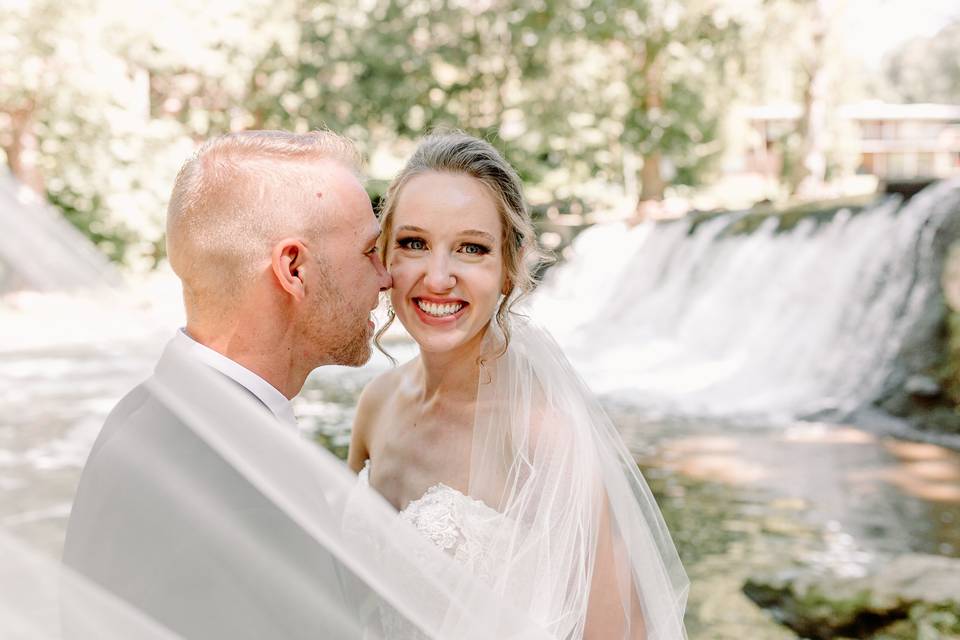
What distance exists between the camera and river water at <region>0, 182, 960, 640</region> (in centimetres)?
124

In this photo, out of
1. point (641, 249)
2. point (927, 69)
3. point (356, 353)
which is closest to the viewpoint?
point (356, 353)

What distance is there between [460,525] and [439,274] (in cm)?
59

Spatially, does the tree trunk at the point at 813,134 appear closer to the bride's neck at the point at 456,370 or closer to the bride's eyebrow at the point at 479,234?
the bride's neck at the point at 456,370

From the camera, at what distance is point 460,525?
2.27 m

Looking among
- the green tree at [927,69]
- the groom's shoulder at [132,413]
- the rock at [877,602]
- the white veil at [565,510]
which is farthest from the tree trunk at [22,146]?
the green tree at [927,69]

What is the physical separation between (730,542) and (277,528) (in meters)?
5.63

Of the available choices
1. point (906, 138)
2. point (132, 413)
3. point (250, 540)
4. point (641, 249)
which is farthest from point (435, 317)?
point (906, 138)

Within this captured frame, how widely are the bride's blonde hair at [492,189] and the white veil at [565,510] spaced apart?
190 millimetres

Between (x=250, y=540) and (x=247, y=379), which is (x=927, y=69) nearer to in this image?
(x=247, y=379)

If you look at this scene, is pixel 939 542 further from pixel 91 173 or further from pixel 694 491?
pixel 91 173

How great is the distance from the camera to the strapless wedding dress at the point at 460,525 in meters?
2.23

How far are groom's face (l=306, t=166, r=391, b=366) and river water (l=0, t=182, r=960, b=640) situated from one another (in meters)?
0.29

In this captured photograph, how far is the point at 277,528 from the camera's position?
1.22 meters

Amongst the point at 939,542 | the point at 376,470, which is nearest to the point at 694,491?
the point at 939,542
